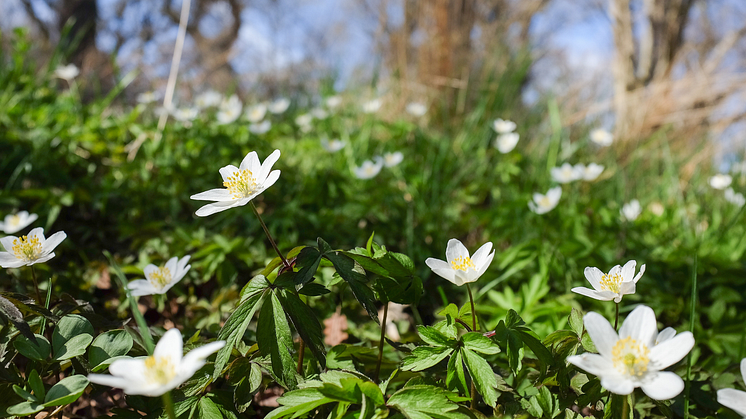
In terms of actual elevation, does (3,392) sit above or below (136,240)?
above

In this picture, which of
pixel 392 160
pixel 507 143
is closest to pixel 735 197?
pixel 507 143

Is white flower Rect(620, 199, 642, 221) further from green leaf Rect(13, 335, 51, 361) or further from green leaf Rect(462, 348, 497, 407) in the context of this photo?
green leaf Rect(13, 335, 51, 361)

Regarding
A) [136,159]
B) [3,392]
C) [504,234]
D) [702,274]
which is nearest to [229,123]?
[136,159]

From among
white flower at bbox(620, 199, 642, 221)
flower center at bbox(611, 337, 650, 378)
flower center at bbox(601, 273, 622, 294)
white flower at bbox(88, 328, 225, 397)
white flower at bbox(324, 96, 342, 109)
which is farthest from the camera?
white flower at bbox(324, 96, 342, 109)

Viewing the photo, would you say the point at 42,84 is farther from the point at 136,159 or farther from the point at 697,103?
the point at 697,103

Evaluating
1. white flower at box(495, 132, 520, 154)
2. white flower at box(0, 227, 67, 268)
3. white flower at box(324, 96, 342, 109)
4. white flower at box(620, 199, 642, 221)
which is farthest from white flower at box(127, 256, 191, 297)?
white flower at box(324, 96, 342, 109)

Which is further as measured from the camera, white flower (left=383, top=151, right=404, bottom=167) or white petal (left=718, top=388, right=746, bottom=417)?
white flower (left=383, top=151, right=404, bottom=167)
